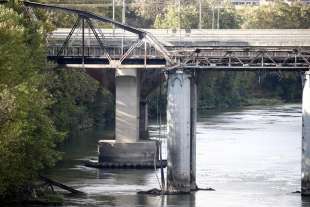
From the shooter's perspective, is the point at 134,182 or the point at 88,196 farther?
the point at 134,182

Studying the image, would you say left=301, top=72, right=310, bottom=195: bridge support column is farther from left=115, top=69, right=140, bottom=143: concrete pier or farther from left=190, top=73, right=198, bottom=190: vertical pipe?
left=115, top=69, right=140, bottom=143: concrete pier

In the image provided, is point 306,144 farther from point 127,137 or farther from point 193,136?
point 127,137

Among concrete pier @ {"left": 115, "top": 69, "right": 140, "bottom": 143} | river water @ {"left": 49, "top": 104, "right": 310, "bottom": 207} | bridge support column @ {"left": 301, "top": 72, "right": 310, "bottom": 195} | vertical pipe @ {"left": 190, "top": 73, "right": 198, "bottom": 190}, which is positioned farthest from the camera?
concrete pier @ {"left": 115, "top": 69, "right": 140, "bottom": 143}

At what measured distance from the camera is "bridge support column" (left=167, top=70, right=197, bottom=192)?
90.0m

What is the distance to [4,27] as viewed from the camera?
8644 cm

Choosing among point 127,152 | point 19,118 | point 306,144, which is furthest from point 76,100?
point 19,118

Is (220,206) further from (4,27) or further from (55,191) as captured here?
(4,27)

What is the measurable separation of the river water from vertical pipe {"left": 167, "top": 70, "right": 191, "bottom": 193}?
5.19 ft

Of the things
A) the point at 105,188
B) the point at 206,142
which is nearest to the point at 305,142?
the point at 105,188

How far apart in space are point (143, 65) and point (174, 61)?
15.0m

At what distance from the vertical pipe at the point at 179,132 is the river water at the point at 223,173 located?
158 cm

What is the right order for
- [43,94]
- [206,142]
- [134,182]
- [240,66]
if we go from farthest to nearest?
1. [206,142]
2. [134,182]
3. [240,66]
4. [43,94]

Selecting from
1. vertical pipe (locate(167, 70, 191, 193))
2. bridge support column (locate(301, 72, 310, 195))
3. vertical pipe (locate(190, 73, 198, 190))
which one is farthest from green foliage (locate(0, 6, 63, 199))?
bridge support column (locate(301, 72, 310, 195))

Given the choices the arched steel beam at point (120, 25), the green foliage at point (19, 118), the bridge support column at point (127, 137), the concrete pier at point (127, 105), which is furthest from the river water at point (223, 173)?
the arched steel beam at point (120, 25)
